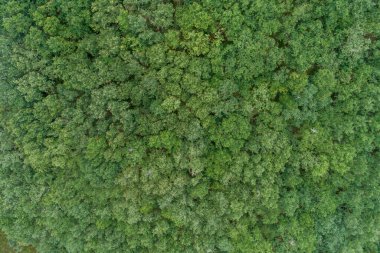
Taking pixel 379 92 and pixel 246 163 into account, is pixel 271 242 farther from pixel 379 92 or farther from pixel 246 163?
pixel 379 92

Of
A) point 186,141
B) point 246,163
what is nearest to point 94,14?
point 186,141

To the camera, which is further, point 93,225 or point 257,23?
point 93,225

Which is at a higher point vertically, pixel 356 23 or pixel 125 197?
pixel 356 23

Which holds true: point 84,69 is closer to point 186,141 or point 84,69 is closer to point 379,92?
point 186,141

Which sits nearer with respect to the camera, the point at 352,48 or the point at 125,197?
the point at 352,48

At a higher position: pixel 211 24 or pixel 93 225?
pixel 211 24

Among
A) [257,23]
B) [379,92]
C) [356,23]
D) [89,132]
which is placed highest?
[257,23]

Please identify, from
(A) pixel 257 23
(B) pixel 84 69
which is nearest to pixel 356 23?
(A) pixel 257 23
